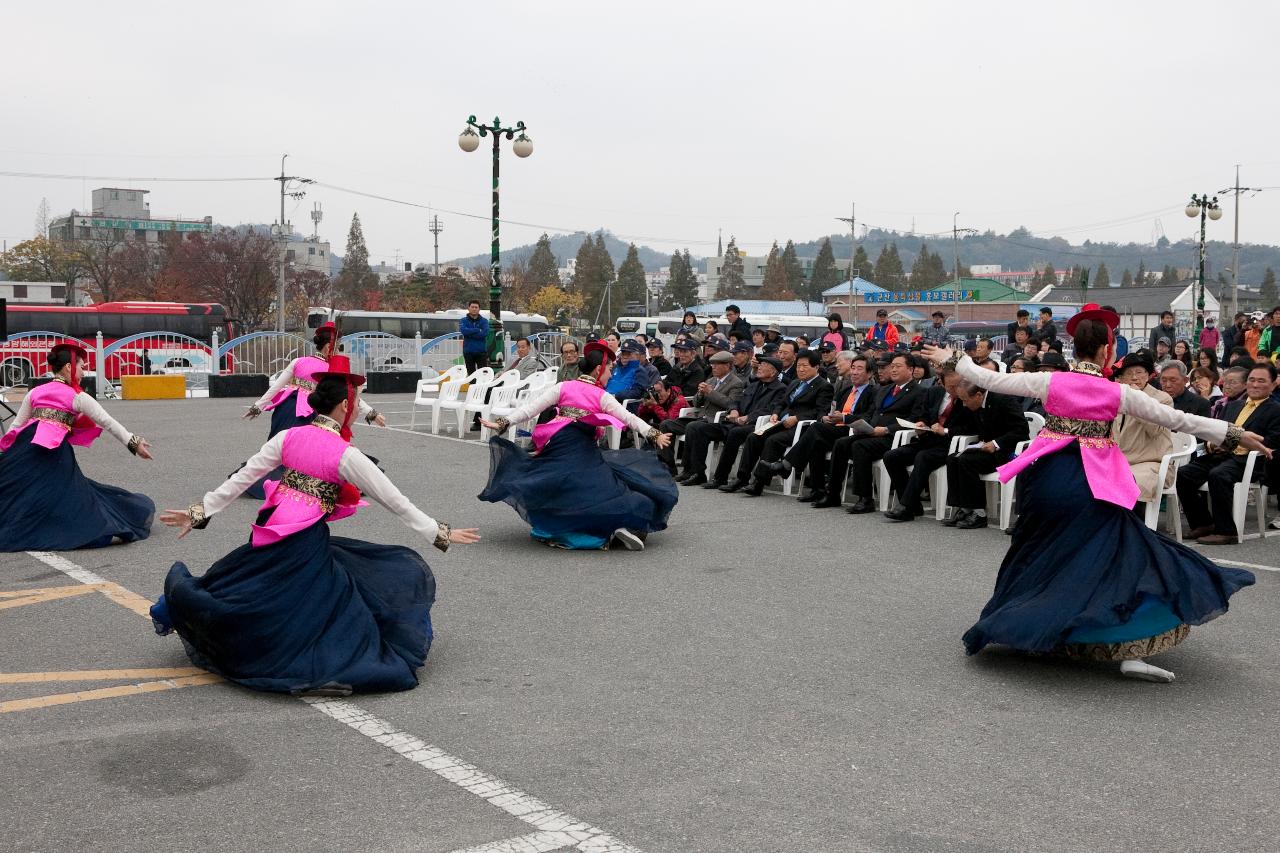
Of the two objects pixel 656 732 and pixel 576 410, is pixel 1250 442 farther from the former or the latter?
pixel 576 410

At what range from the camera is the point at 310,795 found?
14.8 ft

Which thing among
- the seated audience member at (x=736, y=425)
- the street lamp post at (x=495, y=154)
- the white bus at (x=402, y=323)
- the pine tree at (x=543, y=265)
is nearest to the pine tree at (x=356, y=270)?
the pine tree at (x=543, y=265)

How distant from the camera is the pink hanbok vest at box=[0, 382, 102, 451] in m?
9.56

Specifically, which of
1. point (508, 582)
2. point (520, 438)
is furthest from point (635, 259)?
point (508, 582)

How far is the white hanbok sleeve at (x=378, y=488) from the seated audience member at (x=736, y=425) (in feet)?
24.9

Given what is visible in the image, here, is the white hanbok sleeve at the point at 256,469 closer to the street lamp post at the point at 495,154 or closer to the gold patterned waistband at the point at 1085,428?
the gold patterned waistband at the point at 1085,428

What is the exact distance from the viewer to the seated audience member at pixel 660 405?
15.2 metres

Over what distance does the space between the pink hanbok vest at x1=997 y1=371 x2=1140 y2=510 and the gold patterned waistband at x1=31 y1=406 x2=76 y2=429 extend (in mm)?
7441

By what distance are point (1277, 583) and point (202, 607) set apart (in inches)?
279

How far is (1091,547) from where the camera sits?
6.14 m

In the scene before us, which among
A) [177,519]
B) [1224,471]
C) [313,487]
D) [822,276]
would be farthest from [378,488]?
[822,276]

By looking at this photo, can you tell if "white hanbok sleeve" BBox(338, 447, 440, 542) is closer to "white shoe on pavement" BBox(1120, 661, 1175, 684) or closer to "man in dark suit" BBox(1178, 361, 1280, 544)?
"white shoe on pavement" BBox(1120, 661, 1175, 684)

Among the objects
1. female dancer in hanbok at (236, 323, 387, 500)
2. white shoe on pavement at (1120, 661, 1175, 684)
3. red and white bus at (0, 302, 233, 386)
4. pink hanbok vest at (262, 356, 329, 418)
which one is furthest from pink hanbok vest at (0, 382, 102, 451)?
red and white bus at (0, 302, 233, 386)

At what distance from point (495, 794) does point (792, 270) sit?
476 feet
